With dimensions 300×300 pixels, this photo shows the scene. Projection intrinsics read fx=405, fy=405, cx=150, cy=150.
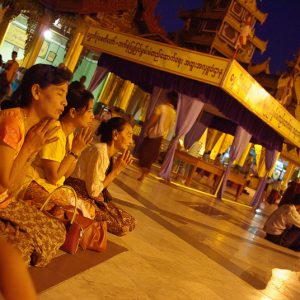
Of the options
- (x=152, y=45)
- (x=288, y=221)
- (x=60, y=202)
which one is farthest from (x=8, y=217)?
(x=152, y=45)

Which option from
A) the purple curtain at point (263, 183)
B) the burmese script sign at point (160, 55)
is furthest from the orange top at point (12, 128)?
the purple curtain at point (263, 183)

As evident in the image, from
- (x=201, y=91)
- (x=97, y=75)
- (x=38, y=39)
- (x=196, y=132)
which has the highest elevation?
(x=38, y=39)

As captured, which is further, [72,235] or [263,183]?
[263,183]

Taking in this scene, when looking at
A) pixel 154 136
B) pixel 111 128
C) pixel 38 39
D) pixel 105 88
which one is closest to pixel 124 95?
pixel 105 88

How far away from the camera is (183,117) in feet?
33.5

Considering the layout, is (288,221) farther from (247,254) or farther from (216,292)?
(216,292)

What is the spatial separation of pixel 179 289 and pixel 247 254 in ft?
8.97

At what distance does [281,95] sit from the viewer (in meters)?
22.7

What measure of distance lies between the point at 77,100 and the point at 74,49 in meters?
11.8

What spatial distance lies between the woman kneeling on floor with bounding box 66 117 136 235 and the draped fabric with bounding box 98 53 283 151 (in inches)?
252

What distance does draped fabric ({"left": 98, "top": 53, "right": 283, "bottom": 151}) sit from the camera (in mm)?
10000

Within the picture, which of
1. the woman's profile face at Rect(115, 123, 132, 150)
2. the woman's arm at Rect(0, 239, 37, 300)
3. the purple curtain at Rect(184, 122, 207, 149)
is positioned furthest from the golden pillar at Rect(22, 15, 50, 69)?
the woman's arm at Rect(0, 239, 37, 300)

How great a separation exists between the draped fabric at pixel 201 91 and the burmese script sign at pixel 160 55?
518 mm

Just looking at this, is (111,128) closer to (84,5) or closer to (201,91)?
(201,91)
